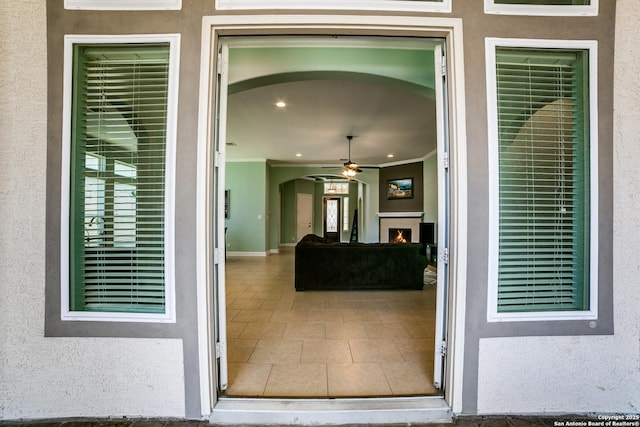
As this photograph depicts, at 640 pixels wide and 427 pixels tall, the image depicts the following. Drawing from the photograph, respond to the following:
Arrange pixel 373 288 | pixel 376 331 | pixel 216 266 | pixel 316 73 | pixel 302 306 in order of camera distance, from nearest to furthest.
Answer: pixel 216 266 < pixel 316 73 < pixel 376 331 < pixel 302 306 < pixel 373 288

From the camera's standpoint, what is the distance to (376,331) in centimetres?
282

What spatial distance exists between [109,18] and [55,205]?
1.20 metres

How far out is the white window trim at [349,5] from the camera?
1641mm

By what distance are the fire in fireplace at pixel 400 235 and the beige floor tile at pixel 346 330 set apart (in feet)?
19.4

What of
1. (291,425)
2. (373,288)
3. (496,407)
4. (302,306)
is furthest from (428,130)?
(291,425)

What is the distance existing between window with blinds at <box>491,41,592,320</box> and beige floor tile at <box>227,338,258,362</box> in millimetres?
2050

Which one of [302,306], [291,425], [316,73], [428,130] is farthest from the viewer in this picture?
[428,130]

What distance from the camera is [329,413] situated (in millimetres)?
1637

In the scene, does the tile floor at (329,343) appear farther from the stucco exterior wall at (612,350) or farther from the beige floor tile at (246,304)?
the stucco exterior wall at (612,350)

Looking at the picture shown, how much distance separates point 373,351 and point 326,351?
428 mm

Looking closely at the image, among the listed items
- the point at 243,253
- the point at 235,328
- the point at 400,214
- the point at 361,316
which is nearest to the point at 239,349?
the point at 235,328

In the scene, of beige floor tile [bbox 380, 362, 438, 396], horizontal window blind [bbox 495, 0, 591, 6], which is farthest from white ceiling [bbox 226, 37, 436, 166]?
beige floor tile [bbox 380, 362, 438, 396]

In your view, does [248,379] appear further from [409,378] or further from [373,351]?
[409,378]

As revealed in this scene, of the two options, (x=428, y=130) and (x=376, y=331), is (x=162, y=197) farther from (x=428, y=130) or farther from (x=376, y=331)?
(x=428, y=130)
